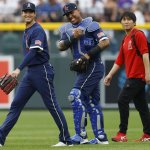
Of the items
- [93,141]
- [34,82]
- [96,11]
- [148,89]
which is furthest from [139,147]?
[96,11]

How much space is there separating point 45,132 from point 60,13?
8178 mm

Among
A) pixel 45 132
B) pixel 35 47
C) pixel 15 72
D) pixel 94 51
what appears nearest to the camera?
pixel 15 72

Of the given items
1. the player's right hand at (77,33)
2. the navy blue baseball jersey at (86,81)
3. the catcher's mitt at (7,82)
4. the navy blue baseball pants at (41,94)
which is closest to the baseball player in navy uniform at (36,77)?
the navy blue baseball pants at (41,94)

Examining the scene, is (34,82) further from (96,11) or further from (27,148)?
(96,11)

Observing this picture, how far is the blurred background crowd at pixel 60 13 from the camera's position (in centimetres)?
2023

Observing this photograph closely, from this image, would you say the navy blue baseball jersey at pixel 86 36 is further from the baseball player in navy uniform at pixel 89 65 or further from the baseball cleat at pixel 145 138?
the baseball cleat at pixel 145 138

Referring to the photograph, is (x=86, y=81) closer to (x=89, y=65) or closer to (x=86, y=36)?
(x=89, y=65)

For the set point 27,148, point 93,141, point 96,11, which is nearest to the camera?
point 27,148

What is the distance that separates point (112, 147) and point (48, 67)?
1557 mm

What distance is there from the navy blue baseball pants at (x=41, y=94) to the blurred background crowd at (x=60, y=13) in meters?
9.25

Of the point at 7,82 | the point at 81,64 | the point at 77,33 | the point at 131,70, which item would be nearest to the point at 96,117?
the point at 81,64

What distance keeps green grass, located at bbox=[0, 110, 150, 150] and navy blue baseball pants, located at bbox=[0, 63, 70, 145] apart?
32 centimetres

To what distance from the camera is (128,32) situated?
1181 cm

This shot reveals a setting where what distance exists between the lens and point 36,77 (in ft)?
35.6
